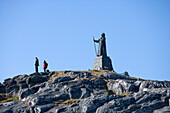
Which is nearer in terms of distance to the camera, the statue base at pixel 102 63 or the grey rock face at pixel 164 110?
the grey rock face at pixel 164 110

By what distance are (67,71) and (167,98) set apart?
16640 mm

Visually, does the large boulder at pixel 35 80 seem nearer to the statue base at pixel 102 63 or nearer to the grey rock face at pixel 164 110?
the statue base at pixel 102 63

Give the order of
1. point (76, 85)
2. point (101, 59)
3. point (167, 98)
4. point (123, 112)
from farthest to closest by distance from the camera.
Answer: point (101, 59), point (76, 85), point (167, 98), point (123, 112)

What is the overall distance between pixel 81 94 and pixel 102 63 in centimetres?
1725

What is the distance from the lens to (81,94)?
32375 millimetres

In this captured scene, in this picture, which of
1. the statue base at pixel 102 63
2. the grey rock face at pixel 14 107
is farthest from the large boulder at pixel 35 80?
the statue base at pixel 102 63

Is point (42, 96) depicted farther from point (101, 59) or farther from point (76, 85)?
point (101, 59)

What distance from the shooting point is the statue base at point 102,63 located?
48.8m

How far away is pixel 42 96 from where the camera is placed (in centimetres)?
3175

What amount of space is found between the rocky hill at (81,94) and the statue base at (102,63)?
819 cm

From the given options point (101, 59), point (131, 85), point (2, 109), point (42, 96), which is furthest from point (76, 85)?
point (101, 59)

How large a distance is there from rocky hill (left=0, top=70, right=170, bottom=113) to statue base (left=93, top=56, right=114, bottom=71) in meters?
8.19

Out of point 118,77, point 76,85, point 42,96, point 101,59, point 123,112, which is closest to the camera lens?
point 123,112

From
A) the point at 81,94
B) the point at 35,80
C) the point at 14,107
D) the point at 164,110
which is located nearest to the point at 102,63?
the point at 35,80
